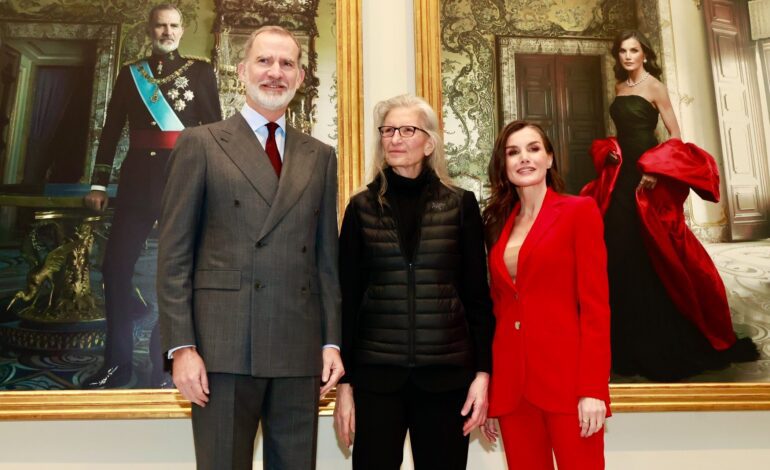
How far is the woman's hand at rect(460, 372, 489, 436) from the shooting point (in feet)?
6.10

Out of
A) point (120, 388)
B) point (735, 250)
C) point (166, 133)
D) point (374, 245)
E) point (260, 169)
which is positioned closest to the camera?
point (260, 169)

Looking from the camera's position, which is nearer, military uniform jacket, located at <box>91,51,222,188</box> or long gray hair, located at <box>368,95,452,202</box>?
long gray hair, located at <box>368,95,452,202</box>

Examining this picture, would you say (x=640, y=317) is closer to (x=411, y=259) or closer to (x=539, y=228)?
(x=539, y=228)

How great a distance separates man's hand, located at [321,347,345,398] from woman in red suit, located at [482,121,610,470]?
21.6 inches

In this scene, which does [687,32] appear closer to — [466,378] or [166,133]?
[466,378]

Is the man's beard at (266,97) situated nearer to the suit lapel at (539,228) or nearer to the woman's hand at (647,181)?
the suit lapel at (539,228)

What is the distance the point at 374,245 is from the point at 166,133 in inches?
55.6

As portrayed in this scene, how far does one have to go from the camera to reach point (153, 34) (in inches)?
111

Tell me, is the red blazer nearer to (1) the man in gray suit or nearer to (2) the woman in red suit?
(2) the woman in red suit

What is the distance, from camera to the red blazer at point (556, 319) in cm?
184

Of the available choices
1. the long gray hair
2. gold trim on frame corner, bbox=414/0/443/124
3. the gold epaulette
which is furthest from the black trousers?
the gold epaulette

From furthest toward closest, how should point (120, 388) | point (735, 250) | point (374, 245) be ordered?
point (735, 250) < point (120, 388) < point (374, 245)

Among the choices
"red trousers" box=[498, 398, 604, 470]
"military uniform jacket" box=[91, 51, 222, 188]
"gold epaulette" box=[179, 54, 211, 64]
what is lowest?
"red trousers" box=[498, 398, 604, 470]

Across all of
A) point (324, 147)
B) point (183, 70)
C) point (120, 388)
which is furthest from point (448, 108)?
point (120, 388)
